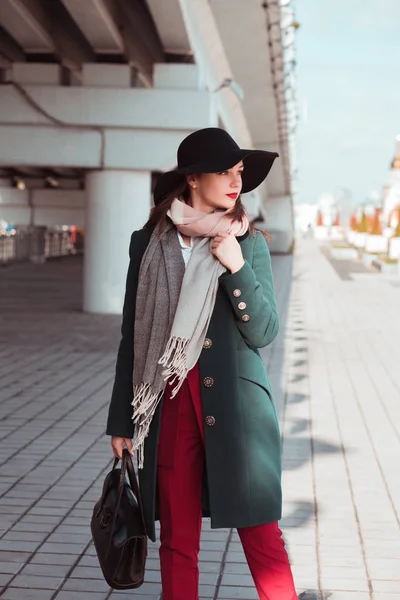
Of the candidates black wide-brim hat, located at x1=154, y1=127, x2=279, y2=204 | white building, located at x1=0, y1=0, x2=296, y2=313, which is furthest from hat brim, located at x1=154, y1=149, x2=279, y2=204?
white building, located at x1=0, y1=0, x2=296, y2=313

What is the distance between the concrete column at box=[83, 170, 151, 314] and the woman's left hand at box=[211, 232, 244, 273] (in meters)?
13.9

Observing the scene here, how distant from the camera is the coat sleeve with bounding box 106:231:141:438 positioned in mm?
3469

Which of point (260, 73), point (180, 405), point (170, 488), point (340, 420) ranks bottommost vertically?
point (340, 420)

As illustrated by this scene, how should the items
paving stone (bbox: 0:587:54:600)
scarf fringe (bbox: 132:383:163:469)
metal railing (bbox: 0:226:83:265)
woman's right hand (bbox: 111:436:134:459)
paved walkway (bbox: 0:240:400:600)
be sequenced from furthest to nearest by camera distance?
metal railing (bbox: 0:226:83:265) < paved walkway (bbox: 0:240:400:600) < paving stone (bbox: 0:587:54:600) < woman's right hand (bbox: 111:436:134:459) < scarf fringe (bbox: 132:383:163:469)

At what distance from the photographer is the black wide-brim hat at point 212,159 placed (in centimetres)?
325

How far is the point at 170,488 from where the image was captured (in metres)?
3.33

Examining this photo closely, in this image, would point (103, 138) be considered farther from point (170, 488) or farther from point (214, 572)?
point (170, 488)

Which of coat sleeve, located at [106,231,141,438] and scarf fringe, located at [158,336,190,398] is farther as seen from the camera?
coat sleeve, located at [106,231,141,438]

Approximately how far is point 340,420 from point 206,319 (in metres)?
5.73

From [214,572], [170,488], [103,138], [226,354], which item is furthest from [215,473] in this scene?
[103,138]

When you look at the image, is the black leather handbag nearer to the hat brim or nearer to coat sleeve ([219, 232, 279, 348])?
coat sleeve ([219, 232, 279, 348])

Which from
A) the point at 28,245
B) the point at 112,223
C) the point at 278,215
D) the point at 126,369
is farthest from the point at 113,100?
the point at 278,215

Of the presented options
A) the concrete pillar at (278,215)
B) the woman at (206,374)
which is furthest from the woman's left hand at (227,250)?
the concrete pillar at (278,215)

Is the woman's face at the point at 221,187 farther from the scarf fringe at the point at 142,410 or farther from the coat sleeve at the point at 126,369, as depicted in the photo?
the scarf fringe at the point at 142,410
